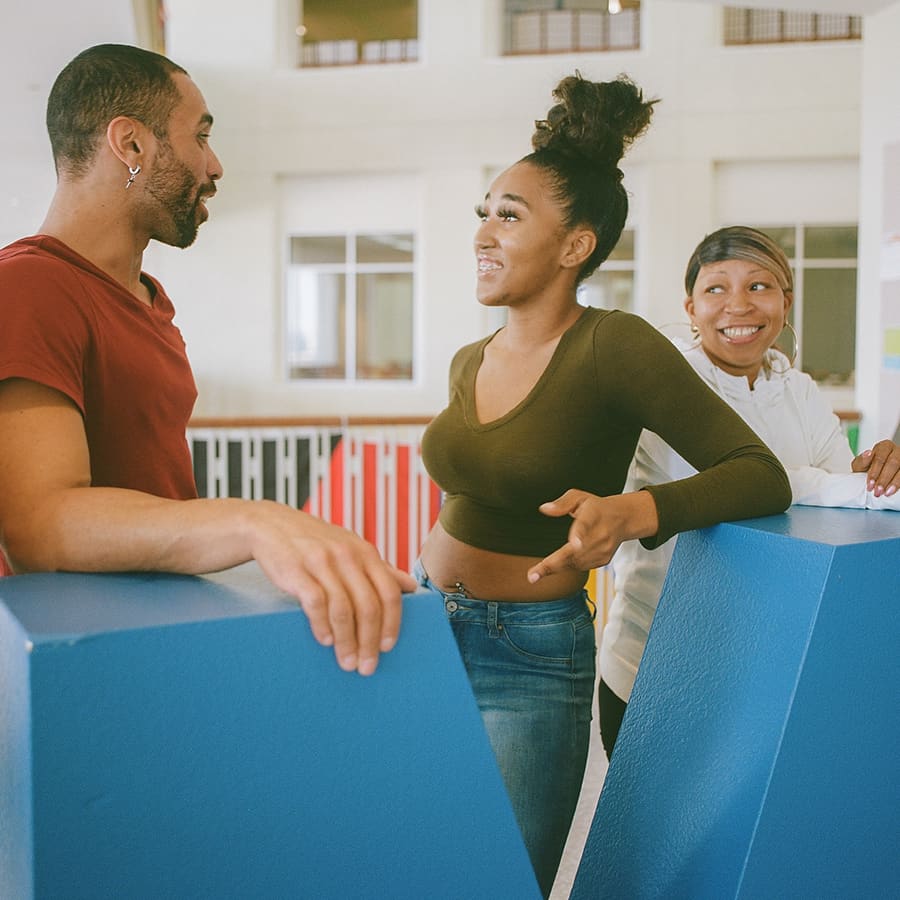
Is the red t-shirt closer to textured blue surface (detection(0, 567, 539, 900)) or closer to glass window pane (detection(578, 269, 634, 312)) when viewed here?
textured blue surface (detection(0, 567, 539, 900))

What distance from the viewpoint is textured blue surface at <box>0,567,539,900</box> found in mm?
673

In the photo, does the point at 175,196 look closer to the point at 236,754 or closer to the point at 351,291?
the point at 236,754

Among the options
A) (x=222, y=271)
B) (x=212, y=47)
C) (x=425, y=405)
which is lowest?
(x=425, y=405)

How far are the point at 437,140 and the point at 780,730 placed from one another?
9661 millimetres

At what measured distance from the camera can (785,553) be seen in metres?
1.01

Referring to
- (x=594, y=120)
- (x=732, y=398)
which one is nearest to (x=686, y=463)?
(x=732, y=398)

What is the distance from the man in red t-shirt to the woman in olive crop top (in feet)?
1.40

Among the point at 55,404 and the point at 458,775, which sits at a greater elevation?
the point at 55,404

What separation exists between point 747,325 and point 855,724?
878 millimetres

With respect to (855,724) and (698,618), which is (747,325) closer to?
(698,618)

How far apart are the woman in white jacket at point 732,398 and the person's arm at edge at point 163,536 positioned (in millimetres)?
946

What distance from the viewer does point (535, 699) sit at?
1480 mm

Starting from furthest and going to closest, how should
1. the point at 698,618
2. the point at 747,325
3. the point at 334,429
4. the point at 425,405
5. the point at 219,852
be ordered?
the point at 425,405 < the point at 334,429 < the point at 747,325 < the point at 698,618 < the point at 219,852

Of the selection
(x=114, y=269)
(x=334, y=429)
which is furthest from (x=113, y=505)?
(x=334, y=429)
